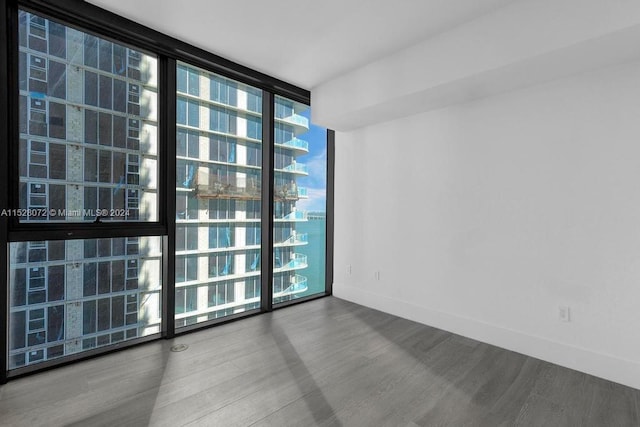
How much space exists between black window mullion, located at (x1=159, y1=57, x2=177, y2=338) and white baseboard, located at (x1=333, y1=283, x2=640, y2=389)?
226 cm

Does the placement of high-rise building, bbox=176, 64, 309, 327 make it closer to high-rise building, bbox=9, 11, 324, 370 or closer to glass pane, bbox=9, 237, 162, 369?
high-rise building, bbox=9, 11, 324, 370

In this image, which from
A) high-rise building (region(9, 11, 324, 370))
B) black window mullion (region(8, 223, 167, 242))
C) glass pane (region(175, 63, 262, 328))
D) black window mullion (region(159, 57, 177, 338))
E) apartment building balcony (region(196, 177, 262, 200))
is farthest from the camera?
apartment building balcony (region(196, 177, 262, 200))

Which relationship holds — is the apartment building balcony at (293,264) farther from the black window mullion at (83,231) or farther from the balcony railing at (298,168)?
the black window mullion at (83,231)

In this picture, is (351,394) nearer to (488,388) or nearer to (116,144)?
(488,388)

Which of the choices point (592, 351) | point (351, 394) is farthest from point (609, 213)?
point (351, 394)

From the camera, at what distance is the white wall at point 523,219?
225 cm

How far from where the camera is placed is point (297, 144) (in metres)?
4.11

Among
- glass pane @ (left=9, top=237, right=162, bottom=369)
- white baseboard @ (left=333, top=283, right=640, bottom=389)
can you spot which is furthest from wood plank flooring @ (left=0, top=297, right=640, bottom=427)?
glass pane @ (left=9, top=237, right=162, bottom=369)

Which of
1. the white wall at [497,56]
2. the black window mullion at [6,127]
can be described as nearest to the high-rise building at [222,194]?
the white wall at [497,56]

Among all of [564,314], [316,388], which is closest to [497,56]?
[564,314]

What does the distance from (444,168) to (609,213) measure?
133 centimetres

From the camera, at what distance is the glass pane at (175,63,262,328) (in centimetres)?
311

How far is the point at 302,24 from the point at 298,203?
2.14 metres

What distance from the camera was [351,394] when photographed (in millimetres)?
2062
